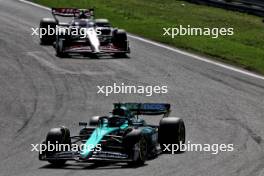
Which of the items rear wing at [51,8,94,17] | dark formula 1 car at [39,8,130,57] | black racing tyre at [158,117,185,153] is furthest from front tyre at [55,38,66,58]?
black racing tyre at [158,117,185,153]

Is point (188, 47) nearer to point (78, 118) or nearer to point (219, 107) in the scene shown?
point (219, 107)

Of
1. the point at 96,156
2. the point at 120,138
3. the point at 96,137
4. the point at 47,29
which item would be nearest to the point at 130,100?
the point at 120,138

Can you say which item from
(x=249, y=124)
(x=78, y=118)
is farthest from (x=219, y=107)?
(x=78, y=118)

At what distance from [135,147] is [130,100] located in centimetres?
778

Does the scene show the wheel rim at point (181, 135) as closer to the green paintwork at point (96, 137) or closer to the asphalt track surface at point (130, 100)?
the asphalt track surface at point (130, 100)

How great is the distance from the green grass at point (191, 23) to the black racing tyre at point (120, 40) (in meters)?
2.78

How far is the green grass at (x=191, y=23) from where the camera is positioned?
32.3 metres

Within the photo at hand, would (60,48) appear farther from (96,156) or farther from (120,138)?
(96,156)

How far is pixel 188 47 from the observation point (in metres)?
33.1

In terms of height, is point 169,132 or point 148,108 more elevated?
point 148,108

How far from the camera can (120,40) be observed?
102ft

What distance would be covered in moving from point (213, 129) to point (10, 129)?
454 cm

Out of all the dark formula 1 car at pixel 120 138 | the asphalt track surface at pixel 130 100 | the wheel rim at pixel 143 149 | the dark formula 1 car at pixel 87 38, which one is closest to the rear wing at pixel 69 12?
the dark formula 1 car at pixel 87 38

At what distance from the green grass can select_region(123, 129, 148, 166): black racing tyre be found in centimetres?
1366
